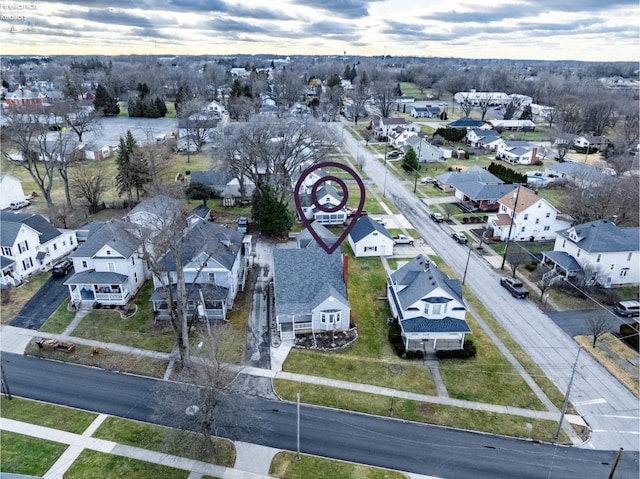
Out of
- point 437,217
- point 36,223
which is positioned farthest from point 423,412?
point 36,223

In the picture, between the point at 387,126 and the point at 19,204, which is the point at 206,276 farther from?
the point at 387,126

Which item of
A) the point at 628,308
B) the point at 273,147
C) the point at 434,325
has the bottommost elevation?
the point at 628,308

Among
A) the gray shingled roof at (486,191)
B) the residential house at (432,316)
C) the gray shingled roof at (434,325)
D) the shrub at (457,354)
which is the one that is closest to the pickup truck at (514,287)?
the residential house at (432,316)

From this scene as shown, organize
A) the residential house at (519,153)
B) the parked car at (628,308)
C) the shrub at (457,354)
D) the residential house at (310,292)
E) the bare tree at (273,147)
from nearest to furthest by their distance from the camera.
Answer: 1. the shrub at (457,354)
2. the residential house at (310,292)
3. the parked car at (628,308)
4. the bare tree at (273,147)
5. the residential house at (519,153)

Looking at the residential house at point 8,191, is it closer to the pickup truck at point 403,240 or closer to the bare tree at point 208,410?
the bare tree at point 208,410

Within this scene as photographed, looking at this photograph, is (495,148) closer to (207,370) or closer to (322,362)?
(322,362)

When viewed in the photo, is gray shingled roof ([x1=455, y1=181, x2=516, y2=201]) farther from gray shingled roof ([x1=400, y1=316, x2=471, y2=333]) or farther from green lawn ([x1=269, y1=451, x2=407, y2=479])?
green lawn ([x1=269, y1=451, x2=407, y2=479])
